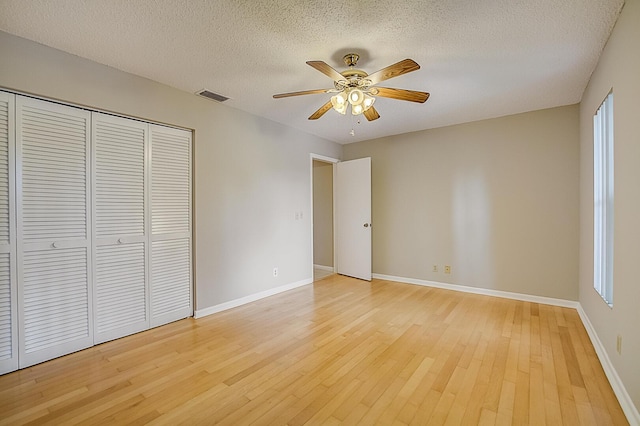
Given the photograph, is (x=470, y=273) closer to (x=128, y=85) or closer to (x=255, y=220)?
(x=255, y=220)

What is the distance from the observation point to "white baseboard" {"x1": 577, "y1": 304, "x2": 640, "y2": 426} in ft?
5.18

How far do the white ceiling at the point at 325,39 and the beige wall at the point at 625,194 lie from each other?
0.71 feet

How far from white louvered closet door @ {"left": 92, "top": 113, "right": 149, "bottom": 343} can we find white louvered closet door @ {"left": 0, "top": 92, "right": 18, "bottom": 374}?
0.49 metres

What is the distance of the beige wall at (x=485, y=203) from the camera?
353 centimetres

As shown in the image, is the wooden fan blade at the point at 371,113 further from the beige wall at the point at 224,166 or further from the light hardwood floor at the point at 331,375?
the light hardwood floor at the point at 331,375

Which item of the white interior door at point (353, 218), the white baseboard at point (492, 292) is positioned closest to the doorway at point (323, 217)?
the white interior door at point (353, 218)

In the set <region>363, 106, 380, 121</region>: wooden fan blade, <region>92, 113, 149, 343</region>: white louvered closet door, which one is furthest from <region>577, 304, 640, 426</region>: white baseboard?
<region>92, 113, 149, 343</region>: white louvered closet door

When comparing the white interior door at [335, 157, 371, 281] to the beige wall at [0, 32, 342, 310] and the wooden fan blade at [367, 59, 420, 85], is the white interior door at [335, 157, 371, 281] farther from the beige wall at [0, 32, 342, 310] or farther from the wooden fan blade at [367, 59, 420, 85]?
the wooden fan blade at [367, 59, 420, 85]

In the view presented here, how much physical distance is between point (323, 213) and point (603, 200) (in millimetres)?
4228

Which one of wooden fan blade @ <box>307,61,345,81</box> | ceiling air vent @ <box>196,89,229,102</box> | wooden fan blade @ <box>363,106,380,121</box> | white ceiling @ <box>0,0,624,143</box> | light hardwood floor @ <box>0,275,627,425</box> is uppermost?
ceiling air vent @ <box>196,89,229,102</box>

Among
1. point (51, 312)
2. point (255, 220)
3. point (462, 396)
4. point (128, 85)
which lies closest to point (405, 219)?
point (255, 220)

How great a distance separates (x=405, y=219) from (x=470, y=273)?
1.24 metres

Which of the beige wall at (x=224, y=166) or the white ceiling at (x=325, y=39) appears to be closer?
the white ceiling at (x=325, y=39)

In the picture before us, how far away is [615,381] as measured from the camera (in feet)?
6.16
